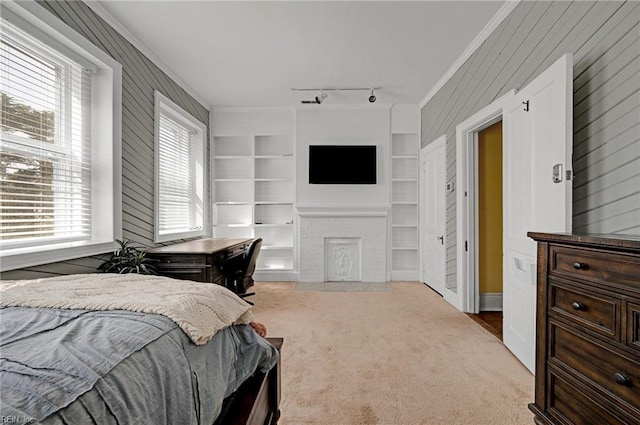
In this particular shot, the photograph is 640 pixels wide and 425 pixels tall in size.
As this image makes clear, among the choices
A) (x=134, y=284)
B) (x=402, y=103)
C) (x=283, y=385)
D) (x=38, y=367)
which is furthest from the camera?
(x=402, y=103)

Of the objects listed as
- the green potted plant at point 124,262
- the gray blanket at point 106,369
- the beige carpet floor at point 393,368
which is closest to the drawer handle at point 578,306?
the beige carpet floor at point 393,368

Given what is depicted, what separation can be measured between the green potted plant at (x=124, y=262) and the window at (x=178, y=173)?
76 cm

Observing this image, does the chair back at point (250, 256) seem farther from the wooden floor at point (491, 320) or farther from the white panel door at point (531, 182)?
the white panel door at point (531, 182)

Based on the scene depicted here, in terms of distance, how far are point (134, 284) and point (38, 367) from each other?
0.70 meters

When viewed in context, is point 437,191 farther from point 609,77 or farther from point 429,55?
point 609,77

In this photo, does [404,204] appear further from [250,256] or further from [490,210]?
[250,256]

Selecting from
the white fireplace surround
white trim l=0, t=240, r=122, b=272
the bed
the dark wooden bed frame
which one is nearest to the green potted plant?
white trim l=0, t=240, r=122, b=272

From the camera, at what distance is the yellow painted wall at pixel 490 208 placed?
13.1ft

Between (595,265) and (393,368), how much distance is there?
4.87 feet

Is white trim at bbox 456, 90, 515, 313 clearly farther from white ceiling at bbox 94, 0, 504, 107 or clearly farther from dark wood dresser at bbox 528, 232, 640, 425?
dark wood dresser at bbox 528, 232, 640, 425

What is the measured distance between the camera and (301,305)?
158 inches

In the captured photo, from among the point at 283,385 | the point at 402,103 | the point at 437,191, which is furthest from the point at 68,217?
the point at 402,103

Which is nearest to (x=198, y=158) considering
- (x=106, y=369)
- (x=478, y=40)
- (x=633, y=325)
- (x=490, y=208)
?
(x=478, y=40)

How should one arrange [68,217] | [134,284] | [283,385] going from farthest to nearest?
[68,217] < [283,385] < [134,284]
